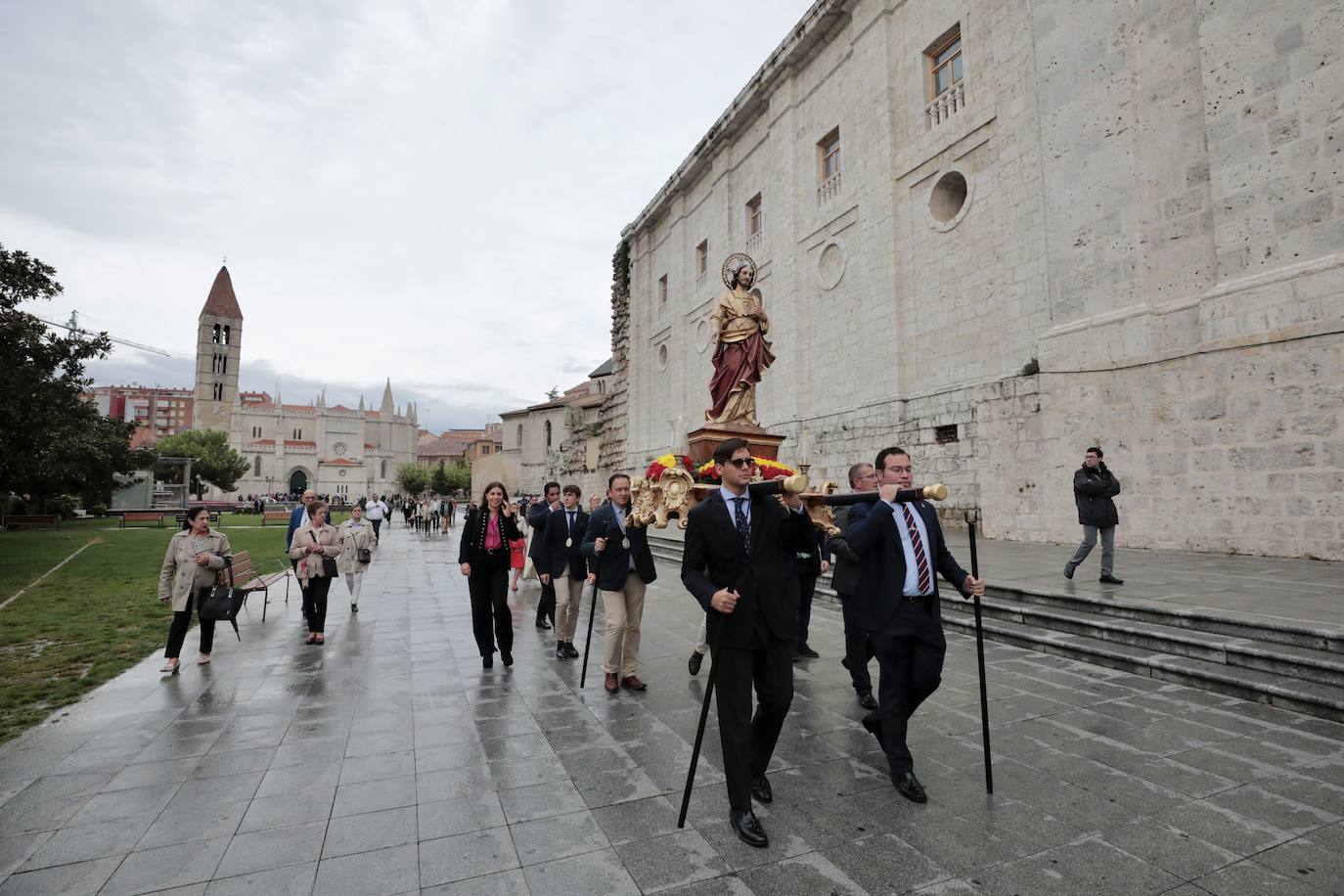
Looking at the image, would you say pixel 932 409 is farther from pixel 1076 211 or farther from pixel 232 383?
pixel 232 383

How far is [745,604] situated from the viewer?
10.5 feet

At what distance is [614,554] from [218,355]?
357ft

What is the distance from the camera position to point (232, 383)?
9319 cm

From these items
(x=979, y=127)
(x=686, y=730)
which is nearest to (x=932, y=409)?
(x=979, y=127)

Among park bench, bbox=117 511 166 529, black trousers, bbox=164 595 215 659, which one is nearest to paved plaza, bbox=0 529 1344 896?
black trousers, bbox=164 595 215 659

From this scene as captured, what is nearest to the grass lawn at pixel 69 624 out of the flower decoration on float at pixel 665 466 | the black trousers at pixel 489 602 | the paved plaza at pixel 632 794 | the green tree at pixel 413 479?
the paved plaza at pixel 632 794

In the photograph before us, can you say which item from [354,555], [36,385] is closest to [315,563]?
[354,555]

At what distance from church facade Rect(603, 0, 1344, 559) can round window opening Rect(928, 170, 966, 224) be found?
0.16ft

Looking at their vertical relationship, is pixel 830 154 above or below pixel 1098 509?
above

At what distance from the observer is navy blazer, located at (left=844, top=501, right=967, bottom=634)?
357cm

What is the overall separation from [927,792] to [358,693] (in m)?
4.57

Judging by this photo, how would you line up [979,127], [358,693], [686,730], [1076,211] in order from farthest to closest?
[979,127] < [1076,211] < [358,693] < [686,730]

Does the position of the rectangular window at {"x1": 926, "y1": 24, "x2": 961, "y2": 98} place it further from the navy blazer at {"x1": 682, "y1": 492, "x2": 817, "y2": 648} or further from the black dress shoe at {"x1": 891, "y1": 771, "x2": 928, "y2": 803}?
the black dress shoe at {"x1": 891, "y1": 771, "x2": 928, "y2": 803}

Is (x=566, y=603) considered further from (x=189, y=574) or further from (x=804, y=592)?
(x=189, y=574)
